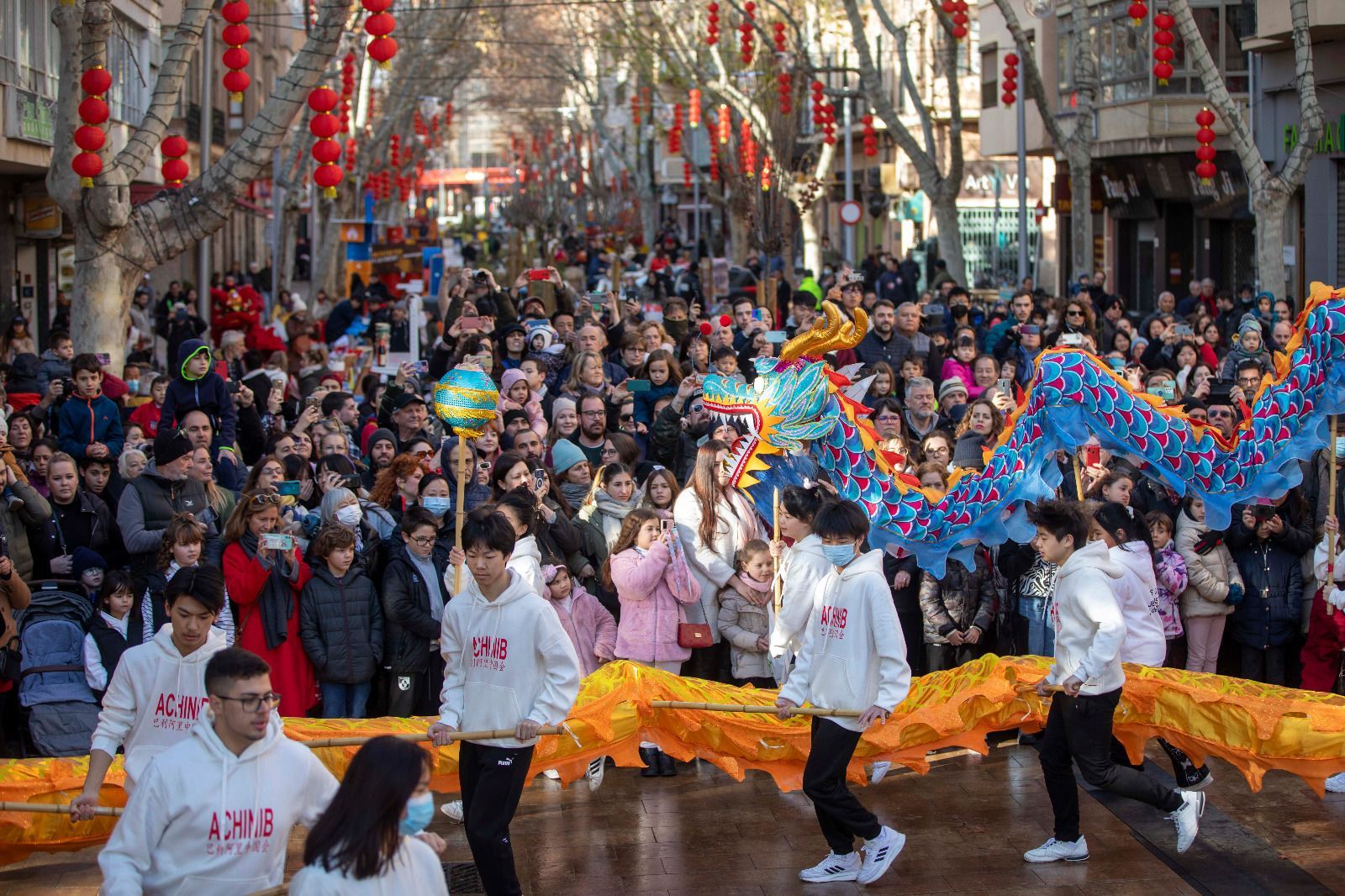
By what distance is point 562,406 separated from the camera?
1198 cm

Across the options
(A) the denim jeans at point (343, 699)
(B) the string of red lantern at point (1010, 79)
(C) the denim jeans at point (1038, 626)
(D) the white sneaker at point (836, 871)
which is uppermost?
(B) the string of red lantern at point (1010, 79)

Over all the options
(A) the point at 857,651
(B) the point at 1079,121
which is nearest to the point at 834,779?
(A) the point at 857,651

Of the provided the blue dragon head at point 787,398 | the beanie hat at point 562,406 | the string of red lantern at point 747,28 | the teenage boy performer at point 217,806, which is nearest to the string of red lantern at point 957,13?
the string of red lantern at point 747,28

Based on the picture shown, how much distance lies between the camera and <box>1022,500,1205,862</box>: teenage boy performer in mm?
7453

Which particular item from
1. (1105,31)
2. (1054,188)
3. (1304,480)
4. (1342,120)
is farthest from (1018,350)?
(1054,188)

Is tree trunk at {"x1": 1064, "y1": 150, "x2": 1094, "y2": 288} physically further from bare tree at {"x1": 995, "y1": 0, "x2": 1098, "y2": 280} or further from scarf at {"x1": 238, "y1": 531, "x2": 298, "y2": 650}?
scarf at {"x1": 238, "y1": 531, "x2": 298, "y2": 650}

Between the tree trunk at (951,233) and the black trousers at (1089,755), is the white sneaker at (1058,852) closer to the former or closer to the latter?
the black trousers at (1089,755)

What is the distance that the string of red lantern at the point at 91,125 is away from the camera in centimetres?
1398

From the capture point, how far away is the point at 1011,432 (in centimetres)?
921

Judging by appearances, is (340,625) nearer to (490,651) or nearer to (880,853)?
(490,651)

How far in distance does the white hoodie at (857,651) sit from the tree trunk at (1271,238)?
13.7m

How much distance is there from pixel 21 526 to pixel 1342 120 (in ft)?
64.1

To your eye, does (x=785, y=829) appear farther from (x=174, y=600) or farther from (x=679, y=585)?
(x=174, y=600)

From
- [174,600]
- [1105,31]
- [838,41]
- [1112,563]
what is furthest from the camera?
[838,41]
